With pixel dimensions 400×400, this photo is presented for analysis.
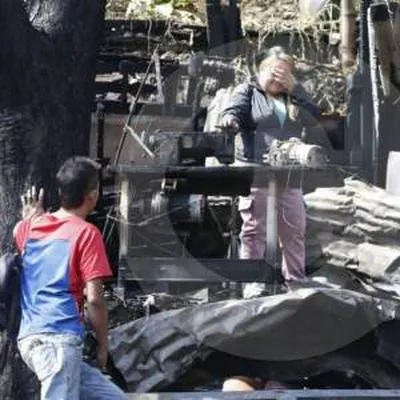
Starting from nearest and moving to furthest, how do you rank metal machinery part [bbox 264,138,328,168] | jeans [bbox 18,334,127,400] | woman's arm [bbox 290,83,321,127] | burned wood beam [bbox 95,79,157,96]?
jeans [bbox 18,334,127,400] < metal machinery part [bbox 264,138,328,168] < woman's arm [bbox 290,83,321,127] < burned wood beam [bbox 95,79,157,96]

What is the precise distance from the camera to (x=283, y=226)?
6.71m

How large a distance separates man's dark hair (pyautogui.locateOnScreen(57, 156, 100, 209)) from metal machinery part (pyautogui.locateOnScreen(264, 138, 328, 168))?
2157mm

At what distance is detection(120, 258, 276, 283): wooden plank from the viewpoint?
20.7 feet

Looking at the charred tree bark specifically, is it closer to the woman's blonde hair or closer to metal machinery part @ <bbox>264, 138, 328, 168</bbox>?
metal machinery part @ <bbox>264, 138, 328, 168</bbox>

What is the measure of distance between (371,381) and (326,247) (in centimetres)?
234

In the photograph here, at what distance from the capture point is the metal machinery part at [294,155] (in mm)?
6425

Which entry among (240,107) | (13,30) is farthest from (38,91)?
(240,107)

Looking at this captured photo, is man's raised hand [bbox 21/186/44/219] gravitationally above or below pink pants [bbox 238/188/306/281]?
above

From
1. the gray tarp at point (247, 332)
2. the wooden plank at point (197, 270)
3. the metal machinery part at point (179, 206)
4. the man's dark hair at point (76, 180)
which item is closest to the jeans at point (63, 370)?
the gray tarp at point (247, 332)

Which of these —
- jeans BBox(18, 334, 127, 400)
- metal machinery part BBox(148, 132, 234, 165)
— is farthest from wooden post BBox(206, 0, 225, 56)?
jeans BBox(18, 334, 127, 400)

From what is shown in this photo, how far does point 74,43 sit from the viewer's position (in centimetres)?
496

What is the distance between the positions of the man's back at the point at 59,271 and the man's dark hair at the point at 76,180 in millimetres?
74

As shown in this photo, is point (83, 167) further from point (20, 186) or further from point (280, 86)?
point (280, 86)

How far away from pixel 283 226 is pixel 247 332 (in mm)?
1954
